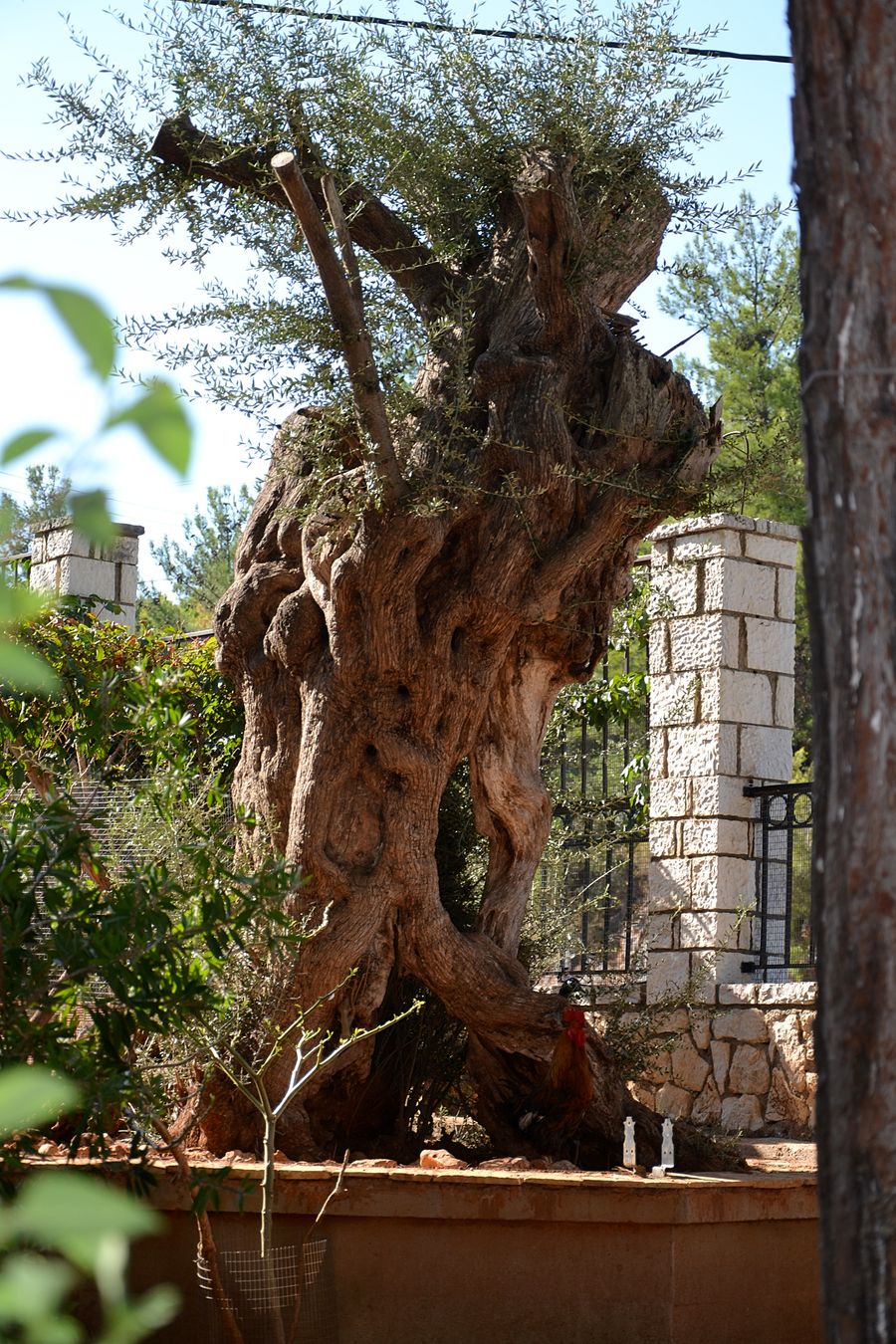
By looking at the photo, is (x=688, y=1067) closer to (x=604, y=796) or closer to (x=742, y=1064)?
(x=742, y=1064)

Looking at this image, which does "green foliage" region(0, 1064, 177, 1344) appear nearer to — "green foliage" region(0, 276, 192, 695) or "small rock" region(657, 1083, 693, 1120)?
"green foliage" region(0, 276, 192, 695)

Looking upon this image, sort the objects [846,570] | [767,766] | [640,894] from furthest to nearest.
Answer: [640,894] → [767,766] → [846,570]

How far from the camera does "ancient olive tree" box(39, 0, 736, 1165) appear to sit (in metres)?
5.44

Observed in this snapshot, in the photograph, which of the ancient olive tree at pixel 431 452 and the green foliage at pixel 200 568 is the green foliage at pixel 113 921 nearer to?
the ancient olive tree at pixel 431 452

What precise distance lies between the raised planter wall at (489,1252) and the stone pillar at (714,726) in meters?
3.15

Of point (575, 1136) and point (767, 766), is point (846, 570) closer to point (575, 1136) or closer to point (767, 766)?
point (575, 1136)

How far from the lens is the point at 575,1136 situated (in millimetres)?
5594

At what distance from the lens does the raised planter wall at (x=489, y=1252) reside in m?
4.63

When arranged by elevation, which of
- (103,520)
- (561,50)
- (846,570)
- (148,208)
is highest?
(561,50)

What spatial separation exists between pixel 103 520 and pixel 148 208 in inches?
216

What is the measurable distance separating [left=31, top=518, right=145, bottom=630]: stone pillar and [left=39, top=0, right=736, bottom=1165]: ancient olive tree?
4.09 metres

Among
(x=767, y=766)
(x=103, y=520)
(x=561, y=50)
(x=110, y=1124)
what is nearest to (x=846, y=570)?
(x=103, y=520)

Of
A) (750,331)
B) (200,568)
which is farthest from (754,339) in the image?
(200,568)

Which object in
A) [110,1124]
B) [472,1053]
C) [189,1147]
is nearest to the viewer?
[110,1124]
